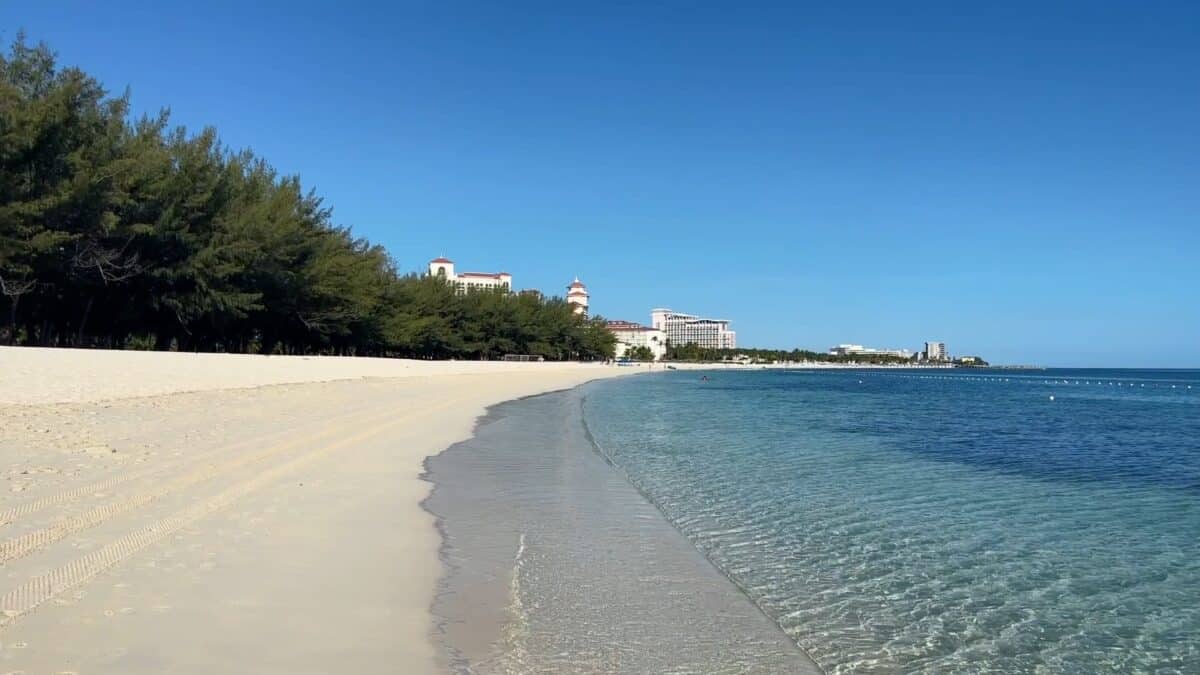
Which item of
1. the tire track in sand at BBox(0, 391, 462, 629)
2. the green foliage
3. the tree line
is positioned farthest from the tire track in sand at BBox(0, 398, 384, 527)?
the green foliage

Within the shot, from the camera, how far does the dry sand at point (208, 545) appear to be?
168 inches

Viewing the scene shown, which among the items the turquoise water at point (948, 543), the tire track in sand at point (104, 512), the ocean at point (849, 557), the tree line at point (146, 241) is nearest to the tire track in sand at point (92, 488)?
the tire track in sand at point (104, 512)

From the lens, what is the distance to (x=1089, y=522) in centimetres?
1009

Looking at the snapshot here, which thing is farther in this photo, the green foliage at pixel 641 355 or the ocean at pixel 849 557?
the green foliage at pixel 641 355

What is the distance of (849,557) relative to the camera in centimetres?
773

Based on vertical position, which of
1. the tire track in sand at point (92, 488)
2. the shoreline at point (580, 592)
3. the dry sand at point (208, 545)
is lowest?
the shoreline at point (580, 592)

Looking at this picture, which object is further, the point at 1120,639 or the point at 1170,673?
the point at 1120,639

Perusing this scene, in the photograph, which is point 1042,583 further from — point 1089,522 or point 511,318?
point 511,318

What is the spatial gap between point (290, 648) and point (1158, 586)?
7014mm

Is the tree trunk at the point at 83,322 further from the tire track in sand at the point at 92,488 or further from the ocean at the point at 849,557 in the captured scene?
the tire track in sand at the point at 92,488

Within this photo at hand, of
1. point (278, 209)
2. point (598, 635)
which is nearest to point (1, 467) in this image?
point (598, 635)

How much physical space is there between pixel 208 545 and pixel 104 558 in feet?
2.55

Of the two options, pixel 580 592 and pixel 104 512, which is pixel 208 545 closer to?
pixel 104 512

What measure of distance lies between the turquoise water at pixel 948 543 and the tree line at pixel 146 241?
20.2m
